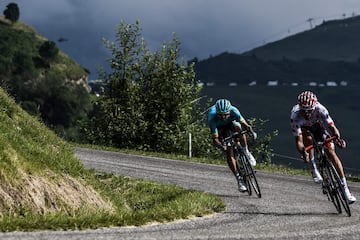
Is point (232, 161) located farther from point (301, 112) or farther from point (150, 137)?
point (150, 137)

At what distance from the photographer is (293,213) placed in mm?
13219

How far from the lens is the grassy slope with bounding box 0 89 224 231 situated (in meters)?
Result: 10.4

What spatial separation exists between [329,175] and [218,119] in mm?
3379

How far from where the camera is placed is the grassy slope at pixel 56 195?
10352 millimetres

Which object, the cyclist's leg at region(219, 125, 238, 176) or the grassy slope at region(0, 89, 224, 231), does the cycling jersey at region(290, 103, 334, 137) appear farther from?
the cyclist's leg at region(219, 125, 238, 176)

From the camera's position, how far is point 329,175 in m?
13.2

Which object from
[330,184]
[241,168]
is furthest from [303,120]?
[241,168]

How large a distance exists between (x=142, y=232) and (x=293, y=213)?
14.1 ft

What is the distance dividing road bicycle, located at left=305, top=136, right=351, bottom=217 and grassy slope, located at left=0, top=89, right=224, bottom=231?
6.95ft

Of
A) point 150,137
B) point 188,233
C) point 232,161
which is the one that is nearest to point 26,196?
point 188,233

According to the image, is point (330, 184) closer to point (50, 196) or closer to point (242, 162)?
point (242, 162)

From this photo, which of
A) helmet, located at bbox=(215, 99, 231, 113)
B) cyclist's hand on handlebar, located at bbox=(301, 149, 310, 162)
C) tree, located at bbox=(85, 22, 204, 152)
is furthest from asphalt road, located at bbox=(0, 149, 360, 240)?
tree, located at bbox=(85, 22, 204, 152)

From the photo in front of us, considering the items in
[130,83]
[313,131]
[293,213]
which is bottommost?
[293,213]

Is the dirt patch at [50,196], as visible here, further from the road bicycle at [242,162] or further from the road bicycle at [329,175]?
the road bicycle at [329,175]
